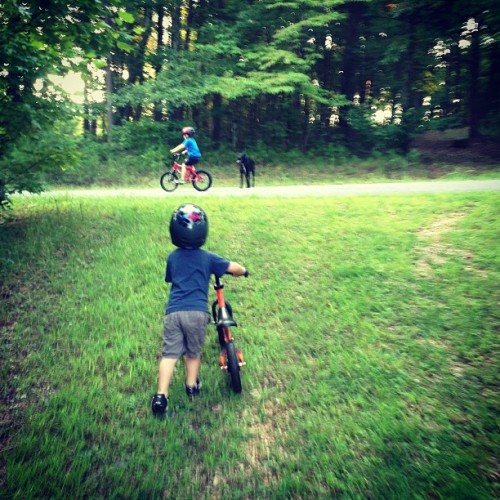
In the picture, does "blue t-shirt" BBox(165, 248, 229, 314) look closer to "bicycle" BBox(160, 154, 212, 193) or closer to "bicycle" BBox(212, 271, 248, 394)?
"bicycle" BBox(212, 271, 248, 394)

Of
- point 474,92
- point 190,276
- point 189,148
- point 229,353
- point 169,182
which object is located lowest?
point 229,353

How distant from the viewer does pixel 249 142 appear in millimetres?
20984

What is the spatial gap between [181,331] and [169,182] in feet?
29.2

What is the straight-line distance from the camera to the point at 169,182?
1167cm

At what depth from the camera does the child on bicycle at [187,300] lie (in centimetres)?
352

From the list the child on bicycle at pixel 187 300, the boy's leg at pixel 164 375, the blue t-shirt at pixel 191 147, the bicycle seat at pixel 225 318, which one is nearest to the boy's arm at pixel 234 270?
the child on bicycle at pixel 187 300

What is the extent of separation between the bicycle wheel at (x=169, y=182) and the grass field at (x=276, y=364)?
467 centimetres

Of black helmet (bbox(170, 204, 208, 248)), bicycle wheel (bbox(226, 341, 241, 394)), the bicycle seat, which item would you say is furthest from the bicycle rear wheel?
bicycle wheel (bbox(226, 341, 241, 394))

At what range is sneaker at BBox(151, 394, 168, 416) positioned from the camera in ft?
11.2

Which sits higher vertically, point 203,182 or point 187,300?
point 203,182

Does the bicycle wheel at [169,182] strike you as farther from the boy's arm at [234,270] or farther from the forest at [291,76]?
the boy's arm at [234,270]

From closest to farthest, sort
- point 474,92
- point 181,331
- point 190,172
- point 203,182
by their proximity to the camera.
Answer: point 181,331
point 190,172
point 203,182
point 474,92

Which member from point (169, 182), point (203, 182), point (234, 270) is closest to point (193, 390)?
point (234, 270)

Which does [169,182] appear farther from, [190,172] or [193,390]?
[193,390]
